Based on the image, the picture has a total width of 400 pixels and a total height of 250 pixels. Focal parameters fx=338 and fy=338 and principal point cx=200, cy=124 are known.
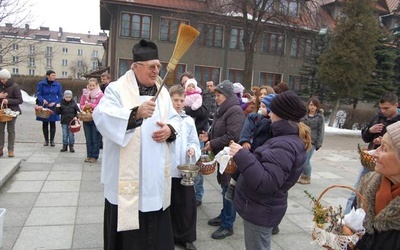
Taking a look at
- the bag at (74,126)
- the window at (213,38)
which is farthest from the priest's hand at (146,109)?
the window at (213,38)

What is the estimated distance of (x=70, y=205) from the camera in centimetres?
504

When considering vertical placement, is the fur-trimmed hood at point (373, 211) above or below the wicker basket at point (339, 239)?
above

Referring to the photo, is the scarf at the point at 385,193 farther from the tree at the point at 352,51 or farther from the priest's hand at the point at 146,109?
the tree at the point at 352,51

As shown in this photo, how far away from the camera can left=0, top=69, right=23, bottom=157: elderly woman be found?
733 centimetres

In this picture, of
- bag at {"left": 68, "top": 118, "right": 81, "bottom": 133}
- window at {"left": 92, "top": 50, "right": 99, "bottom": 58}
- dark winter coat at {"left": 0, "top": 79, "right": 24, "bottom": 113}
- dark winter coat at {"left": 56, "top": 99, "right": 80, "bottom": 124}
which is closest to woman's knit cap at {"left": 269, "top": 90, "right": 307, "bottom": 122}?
bag at {"left": 68, "top": 118, "right": 81, "bottom": 133}

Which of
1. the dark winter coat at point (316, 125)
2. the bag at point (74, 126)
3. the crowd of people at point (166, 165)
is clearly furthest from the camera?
the bag at point (74, 126)

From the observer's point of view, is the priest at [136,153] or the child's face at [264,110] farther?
the child's face at [264,110]

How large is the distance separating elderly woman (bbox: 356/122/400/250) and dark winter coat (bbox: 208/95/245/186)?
237cm

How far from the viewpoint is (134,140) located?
2.85 metres

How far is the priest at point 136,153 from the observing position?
2.74 meters

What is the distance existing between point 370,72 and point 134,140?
21257 mm

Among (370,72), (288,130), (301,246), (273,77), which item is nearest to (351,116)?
(370,72)

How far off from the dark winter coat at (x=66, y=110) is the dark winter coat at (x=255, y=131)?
582 centimetres

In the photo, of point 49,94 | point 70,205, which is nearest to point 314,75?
point 49,94
